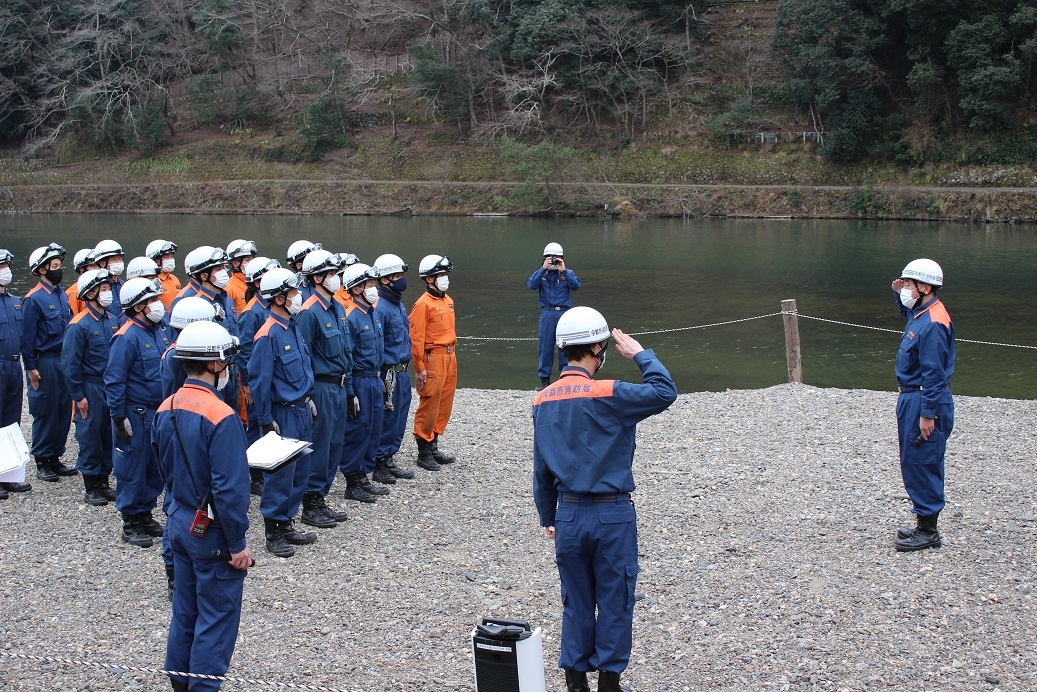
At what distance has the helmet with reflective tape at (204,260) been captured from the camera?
8.99m

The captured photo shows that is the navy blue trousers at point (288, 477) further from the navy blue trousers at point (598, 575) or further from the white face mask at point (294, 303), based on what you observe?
the navy blue trousers at point (598, 575)

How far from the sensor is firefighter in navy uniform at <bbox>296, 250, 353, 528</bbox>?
8.01 metres

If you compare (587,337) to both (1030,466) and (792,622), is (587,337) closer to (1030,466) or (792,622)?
(792,622)

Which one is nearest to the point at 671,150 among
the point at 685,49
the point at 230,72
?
the point at 685,49

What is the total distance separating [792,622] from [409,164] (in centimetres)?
4747

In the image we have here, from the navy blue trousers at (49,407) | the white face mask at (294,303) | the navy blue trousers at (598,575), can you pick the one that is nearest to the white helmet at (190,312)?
the white face mask at (294,303)

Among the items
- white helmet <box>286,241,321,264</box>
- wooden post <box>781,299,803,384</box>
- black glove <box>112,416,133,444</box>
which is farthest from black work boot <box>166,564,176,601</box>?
wooden post <box>781,299,803,384</box>

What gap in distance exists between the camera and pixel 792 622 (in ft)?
19.9

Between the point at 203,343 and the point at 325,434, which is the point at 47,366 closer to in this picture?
the point at 325,434

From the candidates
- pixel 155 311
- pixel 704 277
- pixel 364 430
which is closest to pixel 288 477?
pixel 364 430

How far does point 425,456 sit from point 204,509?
5002 mm

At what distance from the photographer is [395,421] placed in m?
9.23

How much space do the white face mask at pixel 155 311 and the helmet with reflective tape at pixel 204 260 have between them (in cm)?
136

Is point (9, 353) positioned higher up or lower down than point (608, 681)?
higher up
